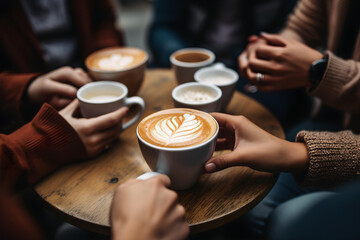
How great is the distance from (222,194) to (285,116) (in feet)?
3.93

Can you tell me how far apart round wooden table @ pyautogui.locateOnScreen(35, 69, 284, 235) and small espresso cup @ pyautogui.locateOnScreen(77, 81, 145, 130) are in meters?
0.13

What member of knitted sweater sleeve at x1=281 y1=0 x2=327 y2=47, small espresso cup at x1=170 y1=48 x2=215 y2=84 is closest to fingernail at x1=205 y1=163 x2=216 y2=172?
small espresso cup at x1=170 y1=48 x2=215 y2=84

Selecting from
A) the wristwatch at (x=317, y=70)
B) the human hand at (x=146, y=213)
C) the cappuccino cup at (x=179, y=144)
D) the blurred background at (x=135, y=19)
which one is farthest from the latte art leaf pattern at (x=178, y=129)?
the blurred background at (x=135, y=19)

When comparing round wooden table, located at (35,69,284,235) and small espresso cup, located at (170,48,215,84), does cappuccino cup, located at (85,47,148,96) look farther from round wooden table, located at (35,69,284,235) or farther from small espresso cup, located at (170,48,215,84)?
round wooden table, located at (35,69,284,235)

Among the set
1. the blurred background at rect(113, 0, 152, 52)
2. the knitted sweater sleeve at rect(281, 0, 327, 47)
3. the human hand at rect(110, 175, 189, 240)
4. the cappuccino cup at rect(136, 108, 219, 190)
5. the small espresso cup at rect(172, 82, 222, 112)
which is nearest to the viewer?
the human hand at rect(110, 175, 189, 240)

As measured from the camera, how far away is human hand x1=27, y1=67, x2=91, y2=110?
3.31 feet

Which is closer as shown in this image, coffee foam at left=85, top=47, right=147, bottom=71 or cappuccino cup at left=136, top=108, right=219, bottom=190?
cappuccino cup at left=136, top=108, right=219, bottom=190

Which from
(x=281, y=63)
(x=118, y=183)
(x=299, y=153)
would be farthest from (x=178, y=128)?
(x=281, y=63)

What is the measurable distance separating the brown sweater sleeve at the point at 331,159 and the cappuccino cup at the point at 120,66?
0.65 metres

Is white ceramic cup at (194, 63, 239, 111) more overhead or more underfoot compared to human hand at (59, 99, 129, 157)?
more overhead

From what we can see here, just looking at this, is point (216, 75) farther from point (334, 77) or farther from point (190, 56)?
point (334, 77)

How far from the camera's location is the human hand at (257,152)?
2.22 feet

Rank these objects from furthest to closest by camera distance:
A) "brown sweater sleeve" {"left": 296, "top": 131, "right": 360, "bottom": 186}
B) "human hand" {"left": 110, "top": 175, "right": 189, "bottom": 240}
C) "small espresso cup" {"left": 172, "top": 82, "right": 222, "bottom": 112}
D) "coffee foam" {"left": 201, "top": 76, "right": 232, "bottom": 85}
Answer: "coffee foam" {"left": 201, "top": 76, "right": 232, "bottom": 85} < "small espresso cup" {"left": 172, "top": 82, "right": 222, "bottom": 112} < "brown sweater sleeve" {"left": 296, "top": 131, "right": 360, "bottom": 186} < "human hand" {"left": 110, "top": 175, "right": 189, "bottom": 240}

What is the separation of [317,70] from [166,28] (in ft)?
4.78
